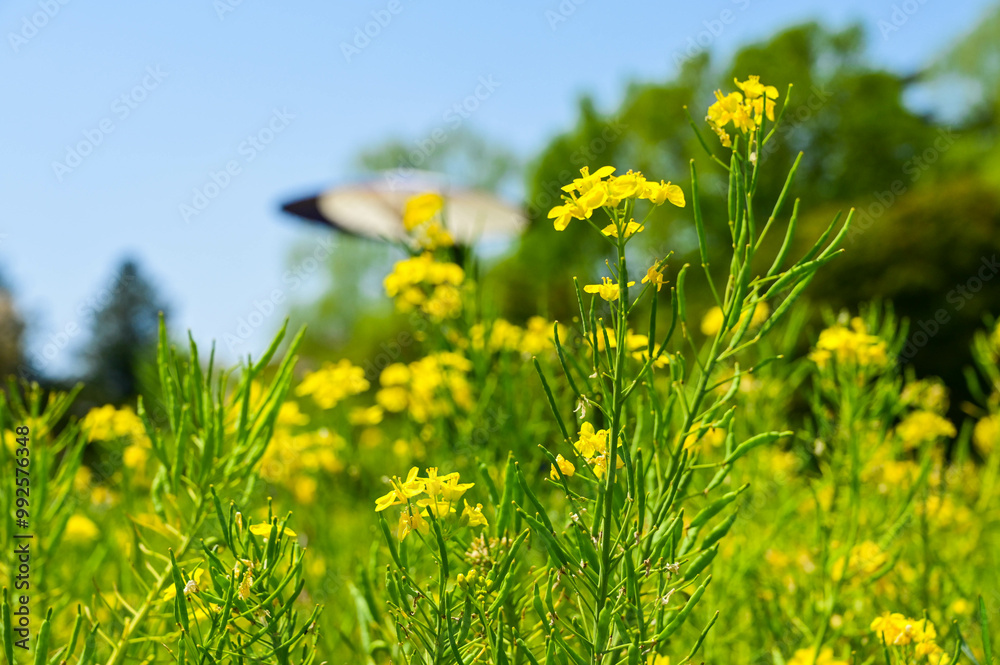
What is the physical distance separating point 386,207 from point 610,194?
304 inches

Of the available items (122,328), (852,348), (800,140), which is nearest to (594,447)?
(852,348)

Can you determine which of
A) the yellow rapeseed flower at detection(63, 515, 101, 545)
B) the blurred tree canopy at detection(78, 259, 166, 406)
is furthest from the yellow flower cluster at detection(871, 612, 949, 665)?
the blurred tree canopy at detection(78, 259, 166, 406)

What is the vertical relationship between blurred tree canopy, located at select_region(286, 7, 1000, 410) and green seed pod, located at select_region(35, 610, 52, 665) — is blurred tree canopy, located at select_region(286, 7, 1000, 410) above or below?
above

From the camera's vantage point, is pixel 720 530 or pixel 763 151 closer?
pixel 720 530

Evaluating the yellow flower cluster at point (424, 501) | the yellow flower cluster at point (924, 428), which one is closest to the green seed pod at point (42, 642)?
the yellow flower cluster at point (424, 501)

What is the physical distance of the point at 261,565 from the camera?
0.85 metres

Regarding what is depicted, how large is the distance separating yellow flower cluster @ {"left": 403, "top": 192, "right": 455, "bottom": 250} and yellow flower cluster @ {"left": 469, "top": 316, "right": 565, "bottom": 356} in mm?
260

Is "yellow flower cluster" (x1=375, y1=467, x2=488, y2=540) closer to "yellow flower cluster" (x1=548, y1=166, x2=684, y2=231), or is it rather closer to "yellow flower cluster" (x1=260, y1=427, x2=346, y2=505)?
"yellow flower cluster" (x1=548, y1=166, x2=684, y2=231)

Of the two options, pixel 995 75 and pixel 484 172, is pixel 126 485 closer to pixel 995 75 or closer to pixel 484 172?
pixel 484 172

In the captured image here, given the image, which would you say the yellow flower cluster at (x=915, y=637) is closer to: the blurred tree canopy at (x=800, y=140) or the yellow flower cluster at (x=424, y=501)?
the yellow flower cluster at (x=424, y=501)

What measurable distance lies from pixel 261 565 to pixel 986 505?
217 centimetres

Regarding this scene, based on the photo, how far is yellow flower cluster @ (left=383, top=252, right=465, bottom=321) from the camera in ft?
6.61

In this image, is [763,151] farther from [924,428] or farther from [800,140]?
[924,428]

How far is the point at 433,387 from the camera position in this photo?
90.0 inches
